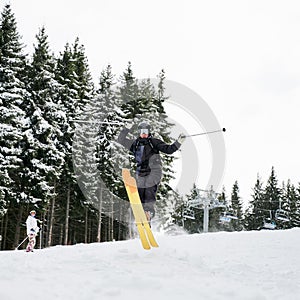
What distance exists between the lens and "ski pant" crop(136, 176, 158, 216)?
9008 mm

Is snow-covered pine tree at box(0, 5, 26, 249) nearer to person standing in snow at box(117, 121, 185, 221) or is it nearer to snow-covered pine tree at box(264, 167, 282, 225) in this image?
person standing in snow at box(117, 121, 185, 221)

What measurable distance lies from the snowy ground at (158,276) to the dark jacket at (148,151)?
73.8 inches

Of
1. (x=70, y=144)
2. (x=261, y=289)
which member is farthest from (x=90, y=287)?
(x=70, y=144)

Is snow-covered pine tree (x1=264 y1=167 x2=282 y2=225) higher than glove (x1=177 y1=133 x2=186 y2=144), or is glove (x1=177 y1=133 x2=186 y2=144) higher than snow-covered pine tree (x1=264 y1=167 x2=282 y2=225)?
snow-covered pine tree (x1=264 y1=167 x2=282 y2=225)

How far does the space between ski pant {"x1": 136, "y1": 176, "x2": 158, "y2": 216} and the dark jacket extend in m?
0.14

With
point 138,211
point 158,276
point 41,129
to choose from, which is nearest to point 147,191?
point 138,211

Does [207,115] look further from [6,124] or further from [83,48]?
[83,48]

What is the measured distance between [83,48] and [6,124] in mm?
19250

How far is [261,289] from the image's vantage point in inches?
216

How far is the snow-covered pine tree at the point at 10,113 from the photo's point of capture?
2177cm

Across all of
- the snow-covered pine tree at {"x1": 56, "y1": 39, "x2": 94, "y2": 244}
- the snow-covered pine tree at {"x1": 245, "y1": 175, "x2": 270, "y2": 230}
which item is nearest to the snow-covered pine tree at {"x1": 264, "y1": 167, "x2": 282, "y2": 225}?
the snow-covered pine tree at {"x1": 245, "y1": 175, "x2": 270, "y2": 230}

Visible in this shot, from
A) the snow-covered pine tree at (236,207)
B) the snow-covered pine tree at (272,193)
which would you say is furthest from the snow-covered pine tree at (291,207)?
the snow-covered pine tree at (236,207)

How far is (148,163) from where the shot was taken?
916cm

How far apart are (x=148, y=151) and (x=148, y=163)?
0.28m
